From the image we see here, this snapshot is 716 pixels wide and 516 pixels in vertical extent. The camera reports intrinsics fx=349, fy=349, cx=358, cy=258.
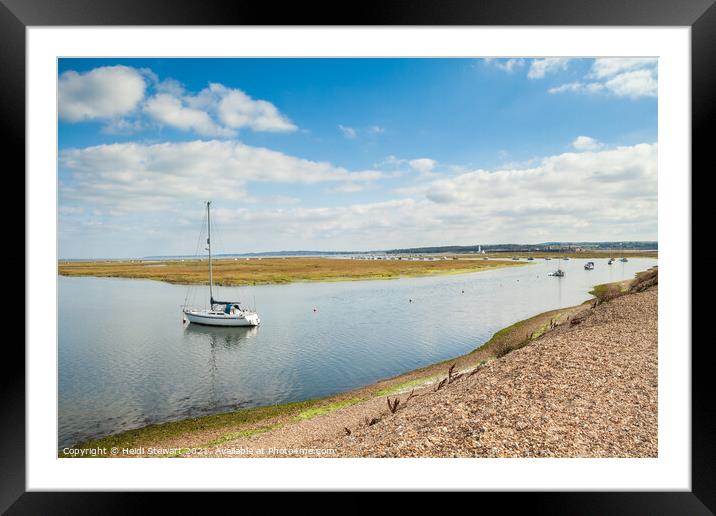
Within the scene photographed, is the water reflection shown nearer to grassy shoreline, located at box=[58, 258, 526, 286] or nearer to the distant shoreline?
the distant shoreline

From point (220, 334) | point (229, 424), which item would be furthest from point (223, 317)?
point (229, 424)

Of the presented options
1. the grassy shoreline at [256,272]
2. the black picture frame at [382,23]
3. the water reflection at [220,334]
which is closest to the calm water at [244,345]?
the water reflection at [220,334]

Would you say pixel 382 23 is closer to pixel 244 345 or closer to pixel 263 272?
pixel 244 345

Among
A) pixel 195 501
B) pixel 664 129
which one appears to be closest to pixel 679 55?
pixel 664 129

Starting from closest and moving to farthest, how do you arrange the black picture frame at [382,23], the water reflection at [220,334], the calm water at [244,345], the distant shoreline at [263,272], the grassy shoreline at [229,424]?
1. the black picture frame at [382,23]
2. the grassy shoreline at [229,424]
3. the calm water at [244,345]
4. the water reflection at [220,334]
5. the distant shoreline at [263,272]

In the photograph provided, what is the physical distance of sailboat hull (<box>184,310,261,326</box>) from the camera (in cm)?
1157

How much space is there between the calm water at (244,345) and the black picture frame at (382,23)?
317cm

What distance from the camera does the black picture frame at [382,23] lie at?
2166mm

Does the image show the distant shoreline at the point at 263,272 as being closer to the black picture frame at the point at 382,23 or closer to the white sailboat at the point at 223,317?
the white sailboat at the point at 223,317

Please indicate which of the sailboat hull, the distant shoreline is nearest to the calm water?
the sailboat hull

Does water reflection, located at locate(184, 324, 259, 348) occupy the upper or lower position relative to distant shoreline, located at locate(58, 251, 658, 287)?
lower

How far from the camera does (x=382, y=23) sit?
219 centimetres

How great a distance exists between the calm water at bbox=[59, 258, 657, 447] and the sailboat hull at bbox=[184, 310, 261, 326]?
237 mm

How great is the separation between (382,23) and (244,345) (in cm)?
938
